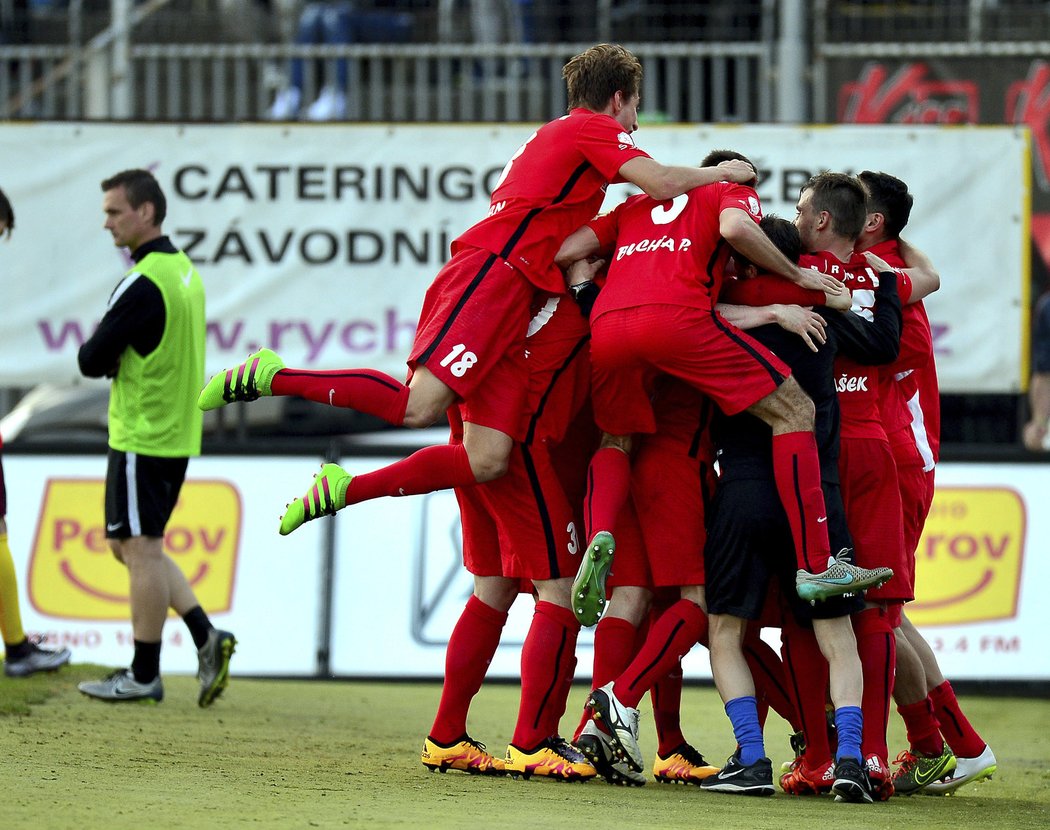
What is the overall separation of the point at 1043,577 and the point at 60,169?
6569 millimetres

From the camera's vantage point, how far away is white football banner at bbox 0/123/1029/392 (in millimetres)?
10562

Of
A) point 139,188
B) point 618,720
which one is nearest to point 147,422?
point 139,188

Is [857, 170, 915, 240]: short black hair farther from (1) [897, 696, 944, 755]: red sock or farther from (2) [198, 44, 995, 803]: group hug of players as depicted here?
Answer: (1) [897, 696, 944, 755]: red sock

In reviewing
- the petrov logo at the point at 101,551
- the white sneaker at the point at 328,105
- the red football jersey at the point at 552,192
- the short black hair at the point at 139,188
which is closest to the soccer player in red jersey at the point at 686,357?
the red football jersey at the point at 552,192

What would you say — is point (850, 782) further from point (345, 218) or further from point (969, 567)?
point (345, 218)

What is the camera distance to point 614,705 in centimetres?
557

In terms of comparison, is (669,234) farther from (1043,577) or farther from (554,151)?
(1043,577)

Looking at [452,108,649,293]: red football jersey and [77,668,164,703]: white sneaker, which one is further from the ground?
[452,108,649,293]: red football jersey

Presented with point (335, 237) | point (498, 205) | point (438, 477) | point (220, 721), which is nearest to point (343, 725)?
point (220, 721)

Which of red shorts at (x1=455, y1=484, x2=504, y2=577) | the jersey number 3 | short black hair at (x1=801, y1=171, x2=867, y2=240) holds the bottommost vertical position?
red shorts at (x1=455, y1=484, x2=504, y2=577)

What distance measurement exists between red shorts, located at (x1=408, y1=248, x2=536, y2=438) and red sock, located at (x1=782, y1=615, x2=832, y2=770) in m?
1.25

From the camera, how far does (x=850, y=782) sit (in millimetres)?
5473

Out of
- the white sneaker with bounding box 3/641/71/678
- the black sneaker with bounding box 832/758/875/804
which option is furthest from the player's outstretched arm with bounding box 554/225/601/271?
the white sneaker with bounding box 3/641/71/678

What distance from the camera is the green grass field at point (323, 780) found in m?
4.62
